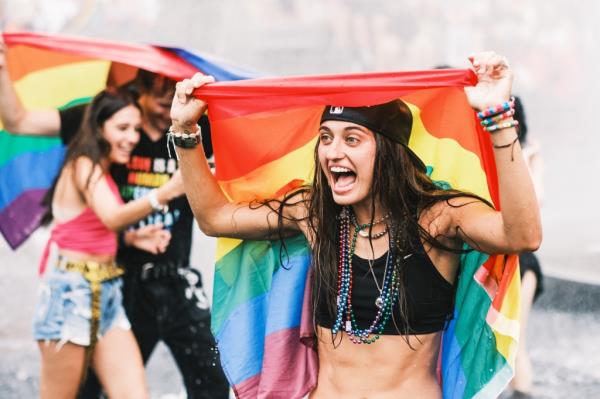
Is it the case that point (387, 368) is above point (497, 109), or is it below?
below

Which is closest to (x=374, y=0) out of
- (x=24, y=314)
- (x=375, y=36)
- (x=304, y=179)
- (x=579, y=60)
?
(x=375, y=36)

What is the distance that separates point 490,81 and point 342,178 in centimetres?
55

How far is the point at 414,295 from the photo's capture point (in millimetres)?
3119

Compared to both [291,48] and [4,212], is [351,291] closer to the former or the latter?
[4,212]

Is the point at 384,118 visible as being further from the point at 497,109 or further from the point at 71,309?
the point at 71,309

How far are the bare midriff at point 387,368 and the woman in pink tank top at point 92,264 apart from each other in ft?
4.47

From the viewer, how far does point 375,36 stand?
16766 mm

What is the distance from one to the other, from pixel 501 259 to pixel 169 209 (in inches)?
83.4

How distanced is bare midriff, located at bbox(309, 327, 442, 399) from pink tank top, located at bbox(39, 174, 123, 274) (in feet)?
5.49

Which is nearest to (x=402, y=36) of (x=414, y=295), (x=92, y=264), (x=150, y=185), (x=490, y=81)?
(x=150, y=185)

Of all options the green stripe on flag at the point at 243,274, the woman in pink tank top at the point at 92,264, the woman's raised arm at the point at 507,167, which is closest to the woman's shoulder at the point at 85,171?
the woman in pink tank top at the point at 92,264

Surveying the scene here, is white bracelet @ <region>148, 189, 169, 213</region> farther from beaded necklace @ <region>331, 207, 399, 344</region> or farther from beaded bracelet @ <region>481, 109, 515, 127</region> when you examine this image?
beaded bracelet @ <region>481, 109, 515, 127</region>

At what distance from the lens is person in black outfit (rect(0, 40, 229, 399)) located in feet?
15.8

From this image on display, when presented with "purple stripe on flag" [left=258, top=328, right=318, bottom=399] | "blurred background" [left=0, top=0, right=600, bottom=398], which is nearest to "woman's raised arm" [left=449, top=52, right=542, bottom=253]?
"purple stripe on flag" [left=258, top=328, right=318, bottom=399]
